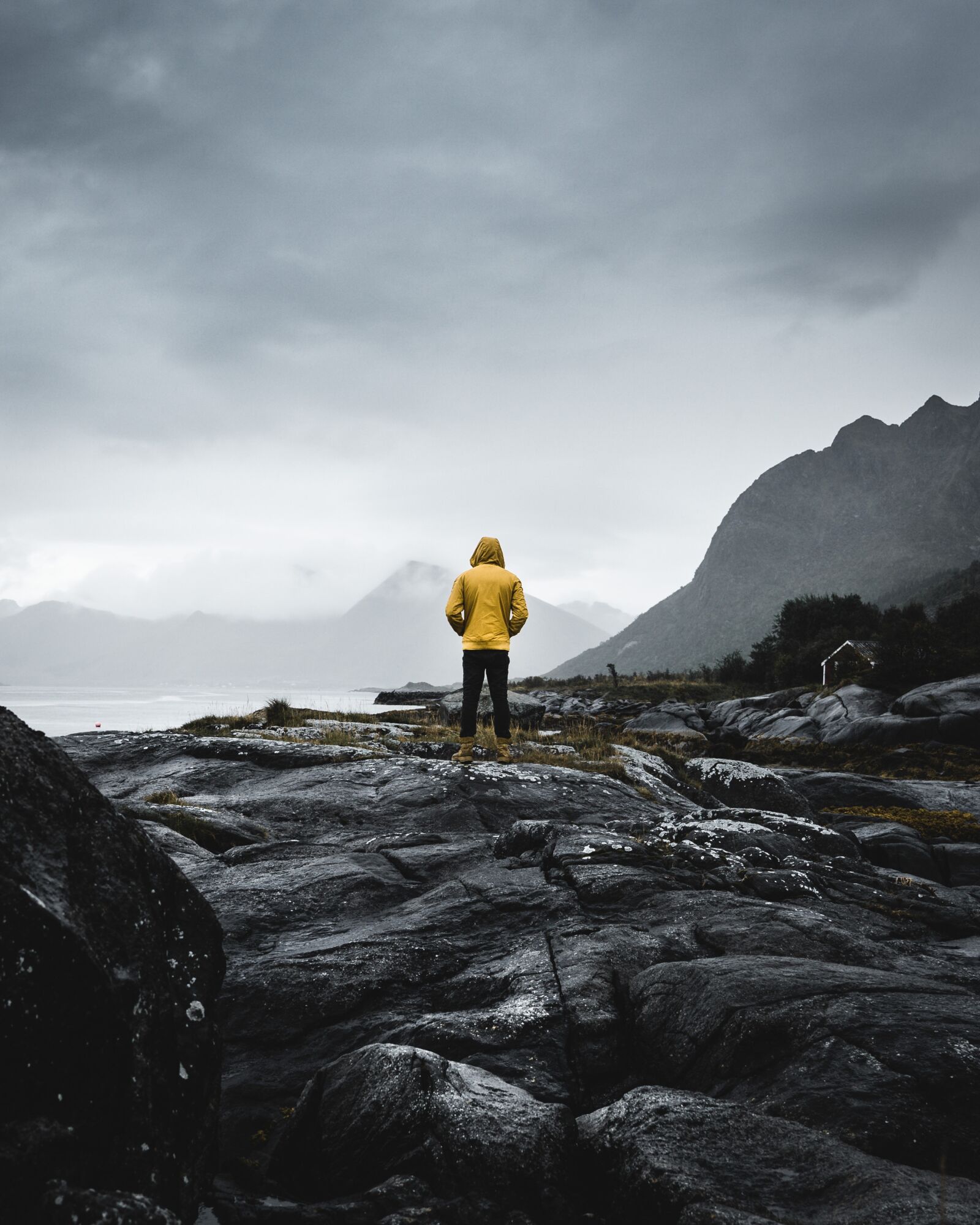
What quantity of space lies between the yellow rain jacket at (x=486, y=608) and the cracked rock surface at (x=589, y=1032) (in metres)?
4.40

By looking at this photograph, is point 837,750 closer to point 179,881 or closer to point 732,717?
point 732,717

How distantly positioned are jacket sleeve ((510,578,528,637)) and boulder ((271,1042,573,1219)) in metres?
9.11

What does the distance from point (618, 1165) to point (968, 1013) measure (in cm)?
198

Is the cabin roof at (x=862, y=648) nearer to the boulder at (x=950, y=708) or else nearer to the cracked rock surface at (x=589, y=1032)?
the boulder at (x=950, y=708)

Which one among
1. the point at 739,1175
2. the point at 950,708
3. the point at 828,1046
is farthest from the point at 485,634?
the point at 950,708

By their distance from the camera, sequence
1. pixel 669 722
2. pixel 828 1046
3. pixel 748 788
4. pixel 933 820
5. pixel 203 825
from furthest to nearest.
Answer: pixel 669 722 < pixel 748 788 < pixel 933 820 < pixel 203 825 < pixel 828 1046

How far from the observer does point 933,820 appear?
1338 centimetres

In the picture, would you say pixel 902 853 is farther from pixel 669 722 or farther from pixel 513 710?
pixel 669 722

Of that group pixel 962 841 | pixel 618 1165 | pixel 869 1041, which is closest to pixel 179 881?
pixel 618 1165

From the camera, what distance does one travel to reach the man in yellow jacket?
11703 millimetres

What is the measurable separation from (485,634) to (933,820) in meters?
9.34

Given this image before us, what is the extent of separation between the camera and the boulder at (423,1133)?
9.15 feet

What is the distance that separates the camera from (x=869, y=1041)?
128 inches

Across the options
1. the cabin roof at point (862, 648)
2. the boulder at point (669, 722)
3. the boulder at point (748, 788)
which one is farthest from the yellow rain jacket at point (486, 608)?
the cabin roof at point (862, 648)
